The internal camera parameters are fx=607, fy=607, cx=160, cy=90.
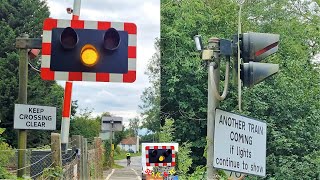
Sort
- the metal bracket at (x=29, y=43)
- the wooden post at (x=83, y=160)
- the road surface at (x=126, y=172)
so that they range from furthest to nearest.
Answer: the road surface at (x=126, y=172) → the wooden post at (x=83, y=160) → the metal bracket at (x=29, y=43)

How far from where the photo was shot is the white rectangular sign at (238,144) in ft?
5.64

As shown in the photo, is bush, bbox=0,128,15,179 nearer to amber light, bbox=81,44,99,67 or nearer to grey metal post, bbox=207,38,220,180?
amber light, bbox=81,44,99,67

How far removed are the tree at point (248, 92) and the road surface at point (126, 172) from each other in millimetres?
5593

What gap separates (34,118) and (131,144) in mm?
1292

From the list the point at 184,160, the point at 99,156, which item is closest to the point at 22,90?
the point at 99,156

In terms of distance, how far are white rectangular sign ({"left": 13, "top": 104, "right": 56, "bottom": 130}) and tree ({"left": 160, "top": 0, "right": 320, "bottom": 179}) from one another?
6.98 metres

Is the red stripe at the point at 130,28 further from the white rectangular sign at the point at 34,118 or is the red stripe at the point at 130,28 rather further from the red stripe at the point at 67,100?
the white rectangular sign at the point at 34,118

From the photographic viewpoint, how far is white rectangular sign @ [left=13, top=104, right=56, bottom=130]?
363 centimetres

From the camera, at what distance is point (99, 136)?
4246 millimetres

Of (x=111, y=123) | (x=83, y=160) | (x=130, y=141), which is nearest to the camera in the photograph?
(x=83, y=160)

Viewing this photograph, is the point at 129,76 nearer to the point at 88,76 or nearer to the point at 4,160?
the point at 88,76

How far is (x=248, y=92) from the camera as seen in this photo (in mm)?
11250

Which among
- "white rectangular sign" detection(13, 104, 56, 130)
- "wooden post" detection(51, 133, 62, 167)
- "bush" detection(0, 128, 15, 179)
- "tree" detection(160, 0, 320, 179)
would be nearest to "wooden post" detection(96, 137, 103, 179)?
"white rectangular sign" detection(13, 104, 56, 130)

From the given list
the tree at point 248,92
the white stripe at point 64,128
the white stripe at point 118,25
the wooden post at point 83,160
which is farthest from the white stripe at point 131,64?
the tree at point 248,92
